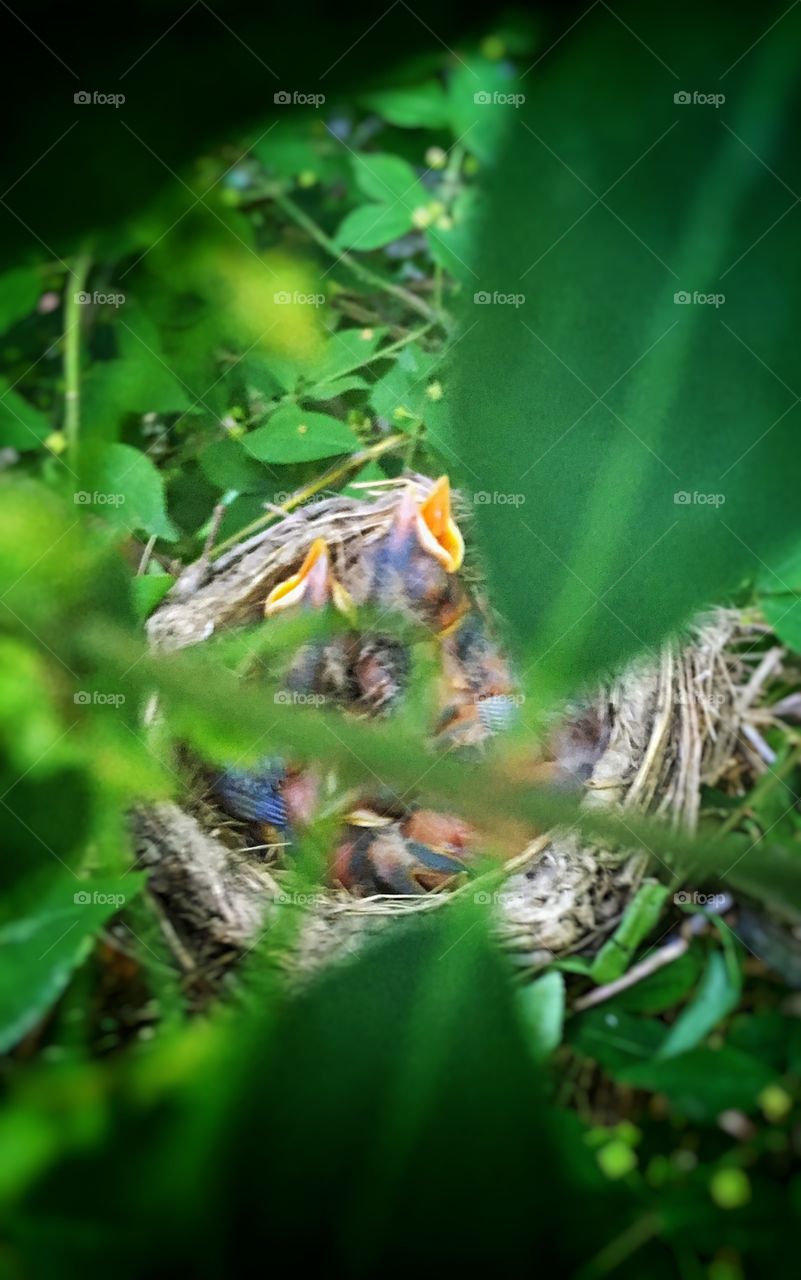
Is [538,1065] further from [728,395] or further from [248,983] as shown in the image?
[728,395]

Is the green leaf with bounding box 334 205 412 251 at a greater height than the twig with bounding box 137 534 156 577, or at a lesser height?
greater

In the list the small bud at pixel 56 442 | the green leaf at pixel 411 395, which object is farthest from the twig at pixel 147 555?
the green leaf at pixel 411 395

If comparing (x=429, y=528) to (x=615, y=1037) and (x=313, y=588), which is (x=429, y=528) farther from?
(x=615, y=1037)

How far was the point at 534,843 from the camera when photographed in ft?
2.58

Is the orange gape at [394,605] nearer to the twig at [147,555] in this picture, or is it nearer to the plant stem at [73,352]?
the twig at [147,555]

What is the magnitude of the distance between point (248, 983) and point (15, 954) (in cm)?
18

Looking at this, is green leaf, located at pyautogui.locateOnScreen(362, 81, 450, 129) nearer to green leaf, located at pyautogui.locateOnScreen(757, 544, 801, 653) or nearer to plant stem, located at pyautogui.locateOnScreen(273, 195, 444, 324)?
plant stem, located at pyautogui.locateOnScreen(273, 195, 444, 324)

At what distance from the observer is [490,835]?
791 millimetres

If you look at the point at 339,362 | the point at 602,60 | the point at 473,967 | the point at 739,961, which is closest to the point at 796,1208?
the point at 739,961

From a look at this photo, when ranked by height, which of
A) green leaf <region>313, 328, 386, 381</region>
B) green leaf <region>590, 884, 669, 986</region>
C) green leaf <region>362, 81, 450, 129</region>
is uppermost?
green leaf <region>362, 81, 450, 129</region>

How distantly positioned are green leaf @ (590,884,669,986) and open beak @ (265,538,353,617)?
325mm

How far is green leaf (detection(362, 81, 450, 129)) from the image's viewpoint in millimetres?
849

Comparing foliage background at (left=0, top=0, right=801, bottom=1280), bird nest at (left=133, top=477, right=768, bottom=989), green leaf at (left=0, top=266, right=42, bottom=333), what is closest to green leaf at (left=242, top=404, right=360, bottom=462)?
foliage background at (left=0, top=0, right=801, bottom=1280)

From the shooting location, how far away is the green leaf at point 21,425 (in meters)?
0.83
